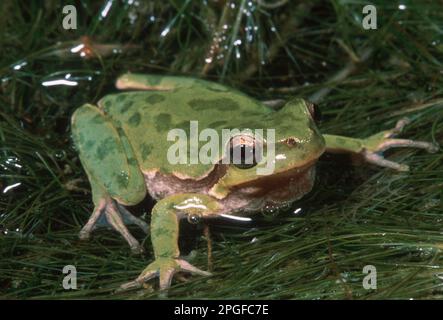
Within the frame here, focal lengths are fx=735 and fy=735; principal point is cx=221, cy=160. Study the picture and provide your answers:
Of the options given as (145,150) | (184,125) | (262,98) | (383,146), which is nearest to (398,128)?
(383,146)

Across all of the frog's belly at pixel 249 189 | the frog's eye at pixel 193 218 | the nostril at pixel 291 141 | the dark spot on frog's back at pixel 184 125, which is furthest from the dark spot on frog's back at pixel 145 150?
the nostril at pixel 291 141

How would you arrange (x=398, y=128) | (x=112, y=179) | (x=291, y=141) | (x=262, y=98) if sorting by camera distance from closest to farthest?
(x=291, y=141) → (x=112, y=179) → (x=398, y=128) → (x=262, y=98)

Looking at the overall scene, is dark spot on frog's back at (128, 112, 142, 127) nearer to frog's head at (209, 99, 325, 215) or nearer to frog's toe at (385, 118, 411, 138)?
frog's head at (209, 99, 325, 215)

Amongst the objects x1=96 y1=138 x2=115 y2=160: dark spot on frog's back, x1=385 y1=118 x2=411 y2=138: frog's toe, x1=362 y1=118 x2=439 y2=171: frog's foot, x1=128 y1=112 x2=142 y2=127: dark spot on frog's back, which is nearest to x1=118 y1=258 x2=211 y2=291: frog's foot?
x1=96 y1=138 x2=115 y2=160: dark spot on frog's back

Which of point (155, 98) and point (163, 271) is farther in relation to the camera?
point (155, 98)

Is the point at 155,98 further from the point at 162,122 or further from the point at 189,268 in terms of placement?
the point at 189,268

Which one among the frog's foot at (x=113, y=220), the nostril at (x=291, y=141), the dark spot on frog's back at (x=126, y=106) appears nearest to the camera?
the nostril at (x=291, y=141)

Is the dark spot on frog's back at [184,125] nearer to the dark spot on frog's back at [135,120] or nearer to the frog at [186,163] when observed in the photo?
the frog at [186,163]
